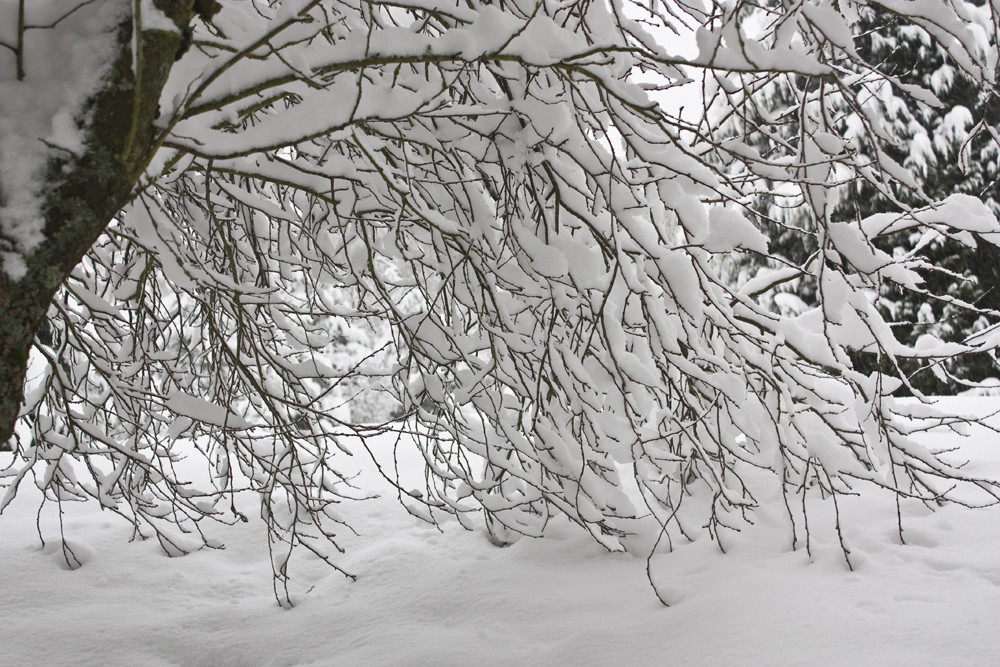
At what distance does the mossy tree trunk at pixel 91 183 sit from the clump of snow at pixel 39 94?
0.07ft

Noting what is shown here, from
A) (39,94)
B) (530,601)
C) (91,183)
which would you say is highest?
(39,94)

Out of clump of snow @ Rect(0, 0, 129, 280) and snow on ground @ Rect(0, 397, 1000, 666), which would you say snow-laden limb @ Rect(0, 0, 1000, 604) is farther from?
snow on ground @ Rect(0, 397, 1000, 666)

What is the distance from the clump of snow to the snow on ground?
1.93 m

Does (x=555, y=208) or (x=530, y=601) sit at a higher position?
(x=555, y=208)

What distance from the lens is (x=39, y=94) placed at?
1346 millimetres

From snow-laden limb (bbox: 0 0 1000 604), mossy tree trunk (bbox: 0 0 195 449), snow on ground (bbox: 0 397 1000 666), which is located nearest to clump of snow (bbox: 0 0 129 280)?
mossy tree trunk (bbox: 0 0 195 449)

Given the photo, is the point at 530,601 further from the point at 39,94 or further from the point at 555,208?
the point at 39,94

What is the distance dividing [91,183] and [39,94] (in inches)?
7.6

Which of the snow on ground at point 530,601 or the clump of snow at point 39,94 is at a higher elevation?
the clump of snow at point 39,94

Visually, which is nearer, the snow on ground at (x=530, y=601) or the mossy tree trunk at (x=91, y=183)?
the mossy tree trunk at (x=91, y=183)

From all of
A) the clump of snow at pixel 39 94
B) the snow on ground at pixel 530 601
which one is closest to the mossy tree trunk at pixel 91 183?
the clump of snow at pixel 39 94

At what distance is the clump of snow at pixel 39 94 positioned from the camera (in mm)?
1305

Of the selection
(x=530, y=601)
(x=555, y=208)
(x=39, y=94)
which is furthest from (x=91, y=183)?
(x=530, y=601)

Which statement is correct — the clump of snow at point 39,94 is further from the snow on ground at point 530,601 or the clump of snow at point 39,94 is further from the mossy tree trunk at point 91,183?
the snow on ground at point 530,601
